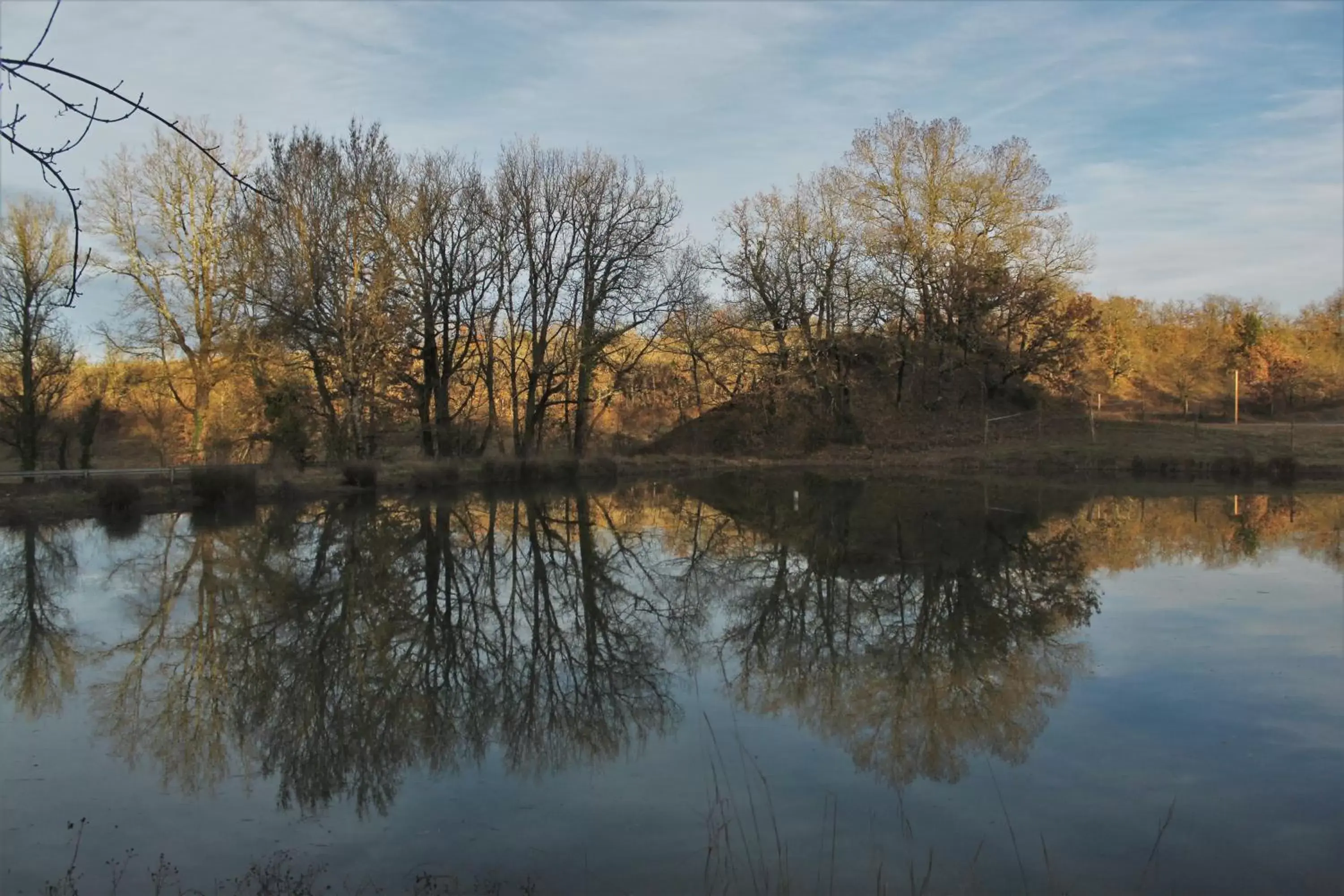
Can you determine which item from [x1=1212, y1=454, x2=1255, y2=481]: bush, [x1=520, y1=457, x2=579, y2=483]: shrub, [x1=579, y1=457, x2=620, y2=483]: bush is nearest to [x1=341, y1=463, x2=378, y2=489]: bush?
[x1=520, y1=457, x2=579, y2=483]: shrub

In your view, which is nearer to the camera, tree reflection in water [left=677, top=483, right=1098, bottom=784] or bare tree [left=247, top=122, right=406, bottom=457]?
tree reflection in water [left=677, top=483, right=1098, bottom=784]

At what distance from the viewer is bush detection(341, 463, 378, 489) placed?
25438 millimetres

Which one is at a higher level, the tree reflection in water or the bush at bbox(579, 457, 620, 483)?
the bush at bbox(579, 457, 620, 483)

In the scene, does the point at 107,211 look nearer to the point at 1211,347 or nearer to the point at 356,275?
the point at 356,275

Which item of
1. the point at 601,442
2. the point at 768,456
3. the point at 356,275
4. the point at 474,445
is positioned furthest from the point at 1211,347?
the point at 356,275

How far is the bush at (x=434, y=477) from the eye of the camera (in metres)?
26.6

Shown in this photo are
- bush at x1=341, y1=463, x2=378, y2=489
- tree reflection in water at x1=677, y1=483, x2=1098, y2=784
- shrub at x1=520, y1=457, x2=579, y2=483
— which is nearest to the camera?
Result: tree reflection in water at x1=677, y1=483, x2=1098, y2=784

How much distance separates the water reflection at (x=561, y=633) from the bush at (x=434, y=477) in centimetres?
718

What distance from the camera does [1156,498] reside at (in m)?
22.7

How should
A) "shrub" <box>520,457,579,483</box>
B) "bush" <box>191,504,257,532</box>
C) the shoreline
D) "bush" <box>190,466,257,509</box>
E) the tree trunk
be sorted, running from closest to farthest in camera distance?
1. "bush" <box>191,504,257,532</box>
2. the shoreline
3. "bush" <box>190,466,257,509</box>
4. "shrub" <box>520,457,579,483</box>
5. the tree trunk

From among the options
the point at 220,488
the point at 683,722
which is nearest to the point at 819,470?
the point at 220,488

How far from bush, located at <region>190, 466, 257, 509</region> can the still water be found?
745cm

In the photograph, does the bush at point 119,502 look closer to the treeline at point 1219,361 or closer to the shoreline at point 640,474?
the shoreline at point 640,474

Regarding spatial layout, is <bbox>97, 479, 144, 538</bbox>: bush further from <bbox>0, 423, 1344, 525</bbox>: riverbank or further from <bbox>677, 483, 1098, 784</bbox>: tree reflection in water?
<bbox>677, 483, 1098, 784</bbox>: tree reflection in water
